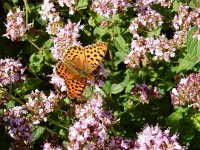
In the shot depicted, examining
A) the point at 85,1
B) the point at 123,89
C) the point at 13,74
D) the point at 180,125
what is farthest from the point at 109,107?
the point at 85,1

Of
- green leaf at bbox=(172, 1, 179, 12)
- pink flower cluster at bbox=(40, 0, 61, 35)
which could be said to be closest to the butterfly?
pink flower cluster at bbox=(40, 0, 61, 35)

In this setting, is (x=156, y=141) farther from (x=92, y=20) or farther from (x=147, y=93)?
(x=92, y=20)

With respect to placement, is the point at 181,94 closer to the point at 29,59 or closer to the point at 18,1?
the point at 29,59

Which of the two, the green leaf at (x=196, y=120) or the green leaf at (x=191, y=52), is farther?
the green leaf at (x=196, y=120)

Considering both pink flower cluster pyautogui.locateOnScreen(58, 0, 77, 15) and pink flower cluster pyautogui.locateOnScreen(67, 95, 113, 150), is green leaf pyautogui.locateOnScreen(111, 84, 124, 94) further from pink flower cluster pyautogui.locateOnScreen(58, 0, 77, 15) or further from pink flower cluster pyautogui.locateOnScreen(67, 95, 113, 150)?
pink flower cluster pyautogui.locateOnScreen(58, 0, 77, 15)

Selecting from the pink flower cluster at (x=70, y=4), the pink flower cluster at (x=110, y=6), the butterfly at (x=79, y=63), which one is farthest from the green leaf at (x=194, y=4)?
the pink flower cluster at (x=70, y=4)

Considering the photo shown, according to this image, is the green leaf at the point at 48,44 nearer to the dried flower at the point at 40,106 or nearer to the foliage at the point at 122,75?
the foliage at the point at 122,75

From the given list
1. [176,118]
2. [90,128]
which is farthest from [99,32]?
[90,128]
